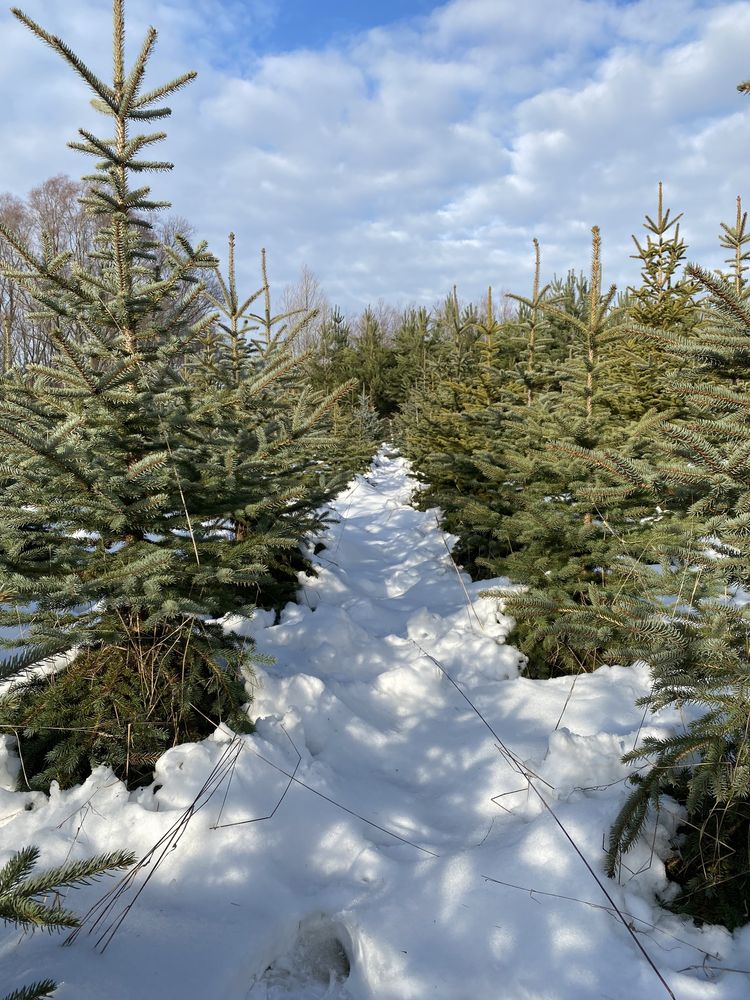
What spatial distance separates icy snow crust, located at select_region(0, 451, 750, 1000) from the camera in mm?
1829

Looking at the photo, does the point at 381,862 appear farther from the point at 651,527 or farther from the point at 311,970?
the point at 651,527

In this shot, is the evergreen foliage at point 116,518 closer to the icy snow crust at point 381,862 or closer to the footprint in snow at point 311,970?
the icy snow crust at point 381,862

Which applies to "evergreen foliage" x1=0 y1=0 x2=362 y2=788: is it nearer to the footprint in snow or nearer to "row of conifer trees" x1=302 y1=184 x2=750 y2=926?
the footprint in snow

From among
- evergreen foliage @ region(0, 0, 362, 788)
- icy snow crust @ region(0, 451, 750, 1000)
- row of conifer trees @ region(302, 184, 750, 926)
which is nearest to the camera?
icy snow crust @ region(0, 451, 750, 1000)

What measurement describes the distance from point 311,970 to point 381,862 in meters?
0.45

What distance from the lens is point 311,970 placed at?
2.02 meters

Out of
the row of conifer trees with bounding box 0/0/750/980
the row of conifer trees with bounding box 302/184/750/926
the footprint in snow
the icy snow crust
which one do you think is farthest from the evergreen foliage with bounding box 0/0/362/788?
the row of conifer trees with bounding box 302/184/750/926

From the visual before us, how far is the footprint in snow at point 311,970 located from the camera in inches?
75.5

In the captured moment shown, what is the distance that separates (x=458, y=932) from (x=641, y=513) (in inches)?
126

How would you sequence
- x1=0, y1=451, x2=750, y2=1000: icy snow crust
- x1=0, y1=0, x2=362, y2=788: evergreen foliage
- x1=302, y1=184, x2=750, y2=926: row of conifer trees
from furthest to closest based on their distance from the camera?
1. x1=0, y1=0, x2=362, y2=788: evergreen foliage
2. x1=302, y1=184, x2=750, y2=926: row of conifer trees
3. x1=0, y1=451, x2=750, y2=1000: icy snow crust

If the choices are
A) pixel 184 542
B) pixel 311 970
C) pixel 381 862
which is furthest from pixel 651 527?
pixel 311 970

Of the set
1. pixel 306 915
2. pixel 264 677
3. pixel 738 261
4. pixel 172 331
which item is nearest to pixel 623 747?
pixel 306 915

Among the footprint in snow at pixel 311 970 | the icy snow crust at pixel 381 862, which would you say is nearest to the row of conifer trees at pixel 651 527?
the icy snow crust at pixel 381 862

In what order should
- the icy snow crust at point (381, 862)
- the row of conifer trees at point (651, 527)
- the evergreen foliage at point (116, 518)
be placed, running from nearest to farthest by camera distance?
1. the icy snow crust at point (381, 862)
2. the row of conifer trees at point (651, 527)
3. the evergreen foliage at point (116, 518)
